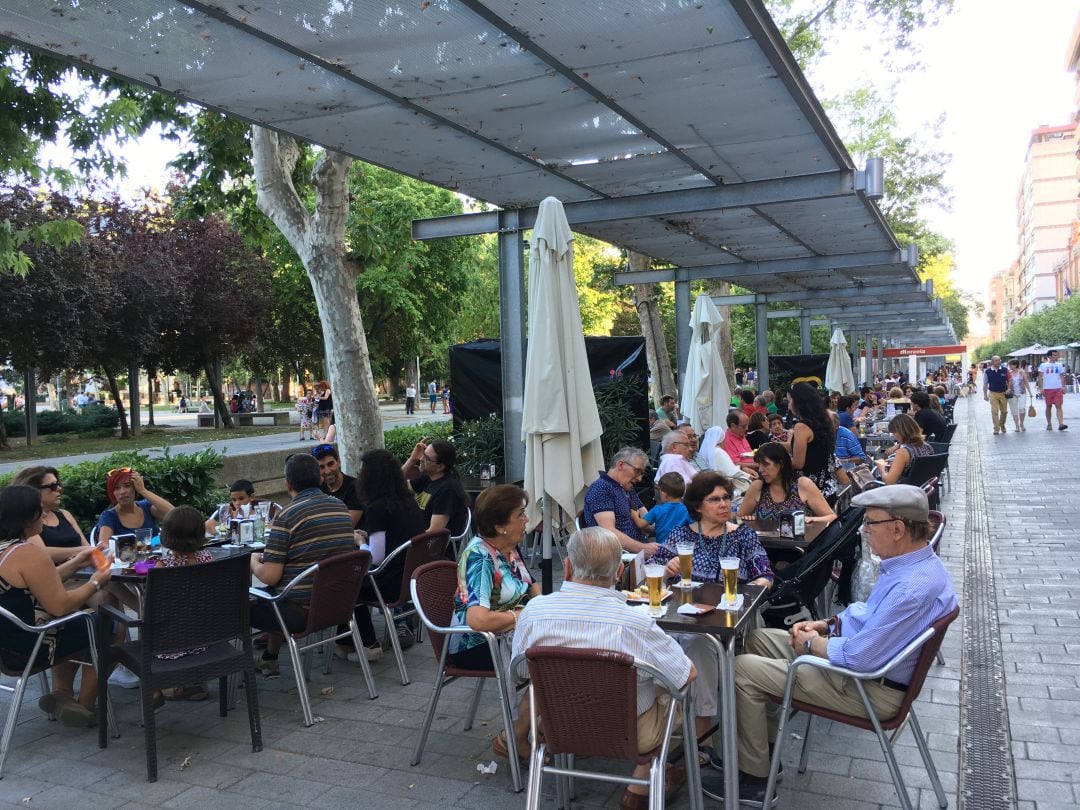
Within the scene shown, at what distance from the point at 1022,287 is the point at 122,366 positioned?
470ft

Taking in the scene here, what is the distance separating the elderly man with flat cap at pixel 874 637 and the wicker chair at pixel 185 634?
2316 mm

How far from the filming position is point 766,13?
13.9ft

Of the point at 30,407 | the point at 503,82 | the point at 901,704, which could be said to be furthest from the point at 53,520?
the point at 30,407

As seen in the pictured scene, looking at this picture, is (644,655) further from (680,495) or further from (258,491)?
(258,491)

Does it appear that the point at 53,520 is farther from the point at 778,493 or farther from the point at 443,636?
the point at 778,493

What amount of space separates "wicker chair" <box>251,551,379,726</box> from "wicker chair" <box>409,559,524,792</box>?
0.68 metres

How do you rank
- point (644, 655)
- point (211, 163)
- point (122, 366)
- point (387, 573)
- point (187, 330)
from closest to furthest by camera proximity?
1. point (644, 655)
2. point (387, 573)
3. point (211, 163)
4. point (122, 366)
5. point (187, 330)

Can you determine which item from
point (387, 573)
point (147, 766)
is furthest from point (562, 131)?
point (147, 766)

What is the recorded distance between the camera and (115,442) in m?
23.5

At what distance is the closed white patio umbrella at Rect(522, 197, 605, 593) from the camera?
5.49 m

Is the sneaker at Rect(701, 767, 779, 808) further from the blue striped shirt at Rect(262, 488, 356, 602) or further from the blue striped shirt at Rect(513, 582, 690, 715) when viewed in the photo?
the blue striped shirt at Rect(262, 488, 356, 602)

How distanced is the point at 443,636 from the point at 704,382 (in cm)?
732

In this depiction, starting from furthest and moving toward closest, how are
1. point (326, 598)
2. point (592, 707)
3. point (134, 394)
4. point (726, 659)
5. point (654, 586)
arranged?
point (134, 394) → point (326, 598) → point (654, 586) → point (726, 659) → point (592, 707)

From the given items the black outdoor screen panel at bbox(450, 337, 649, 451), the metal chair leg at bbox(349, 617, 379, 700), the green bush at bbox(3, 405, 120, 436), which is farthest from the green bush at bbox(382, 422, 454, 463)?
the green bush at bbox(3, 405, 120, 436)
